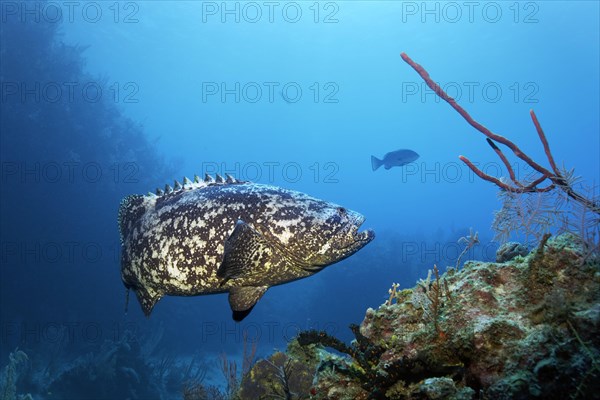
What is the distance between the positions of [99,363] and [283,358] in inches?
444

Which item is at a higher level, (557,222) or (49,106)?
(49,106)

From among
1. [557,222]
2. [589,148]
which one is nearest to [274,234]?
[557,222]

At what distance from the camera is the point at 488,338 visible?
2.28m

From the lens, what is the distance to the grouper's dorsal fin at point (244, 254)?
3373mm

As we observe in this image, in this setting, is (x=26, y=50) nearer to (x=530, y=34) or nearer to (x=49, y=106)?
(x=49, y=106)

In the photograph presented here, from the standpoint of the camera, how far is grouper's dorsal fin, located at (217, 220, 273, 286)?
3.37m

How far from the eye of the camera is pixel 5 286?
17141 mm

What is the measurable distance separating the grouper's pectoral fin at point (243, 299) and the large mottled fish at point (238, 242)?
1 centimetres
